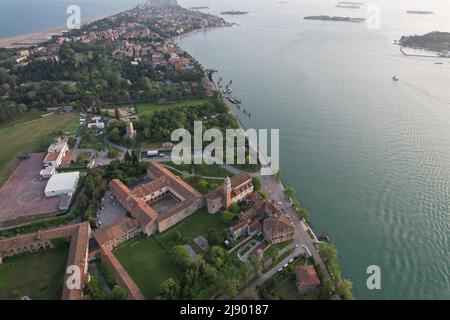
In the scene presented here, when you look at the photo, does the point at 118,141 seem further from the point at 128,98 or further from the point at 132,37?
the point at 132,37

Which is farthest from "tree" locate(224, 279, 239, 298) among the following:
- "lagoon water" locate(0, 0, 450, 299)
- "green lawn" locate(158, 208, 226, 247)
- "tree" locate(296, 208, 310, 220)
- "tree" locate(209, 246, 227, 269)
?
"tree" locate(296, 208, 310, 220)

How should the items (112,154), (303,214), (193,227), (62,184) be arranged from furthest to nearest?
(112,154) < (62,184) < (303,214) < (193,227)

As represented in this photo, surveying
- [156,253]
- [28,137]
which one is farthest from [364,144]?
[28,137]

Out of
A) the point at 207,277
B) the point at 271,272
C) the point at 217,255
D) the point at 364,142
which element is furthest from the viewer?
the point at 364,142

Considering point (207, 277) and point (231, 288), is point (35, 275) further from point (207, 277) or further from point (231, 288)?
point (231, 288)

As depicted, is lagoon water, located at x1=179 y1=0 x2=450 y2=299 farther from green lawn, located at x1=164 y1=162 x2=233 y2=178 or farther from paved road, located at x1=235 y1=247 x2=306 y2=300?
green lawn, located at x1=164 y1=162 x2=233 y2=178

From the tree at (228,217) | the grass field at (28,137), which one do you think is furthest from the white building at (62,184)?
the tree at (228,217)

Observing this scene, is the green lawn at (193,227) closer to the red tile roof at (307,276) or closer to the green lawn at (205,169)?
the green lawn at (205,169)
